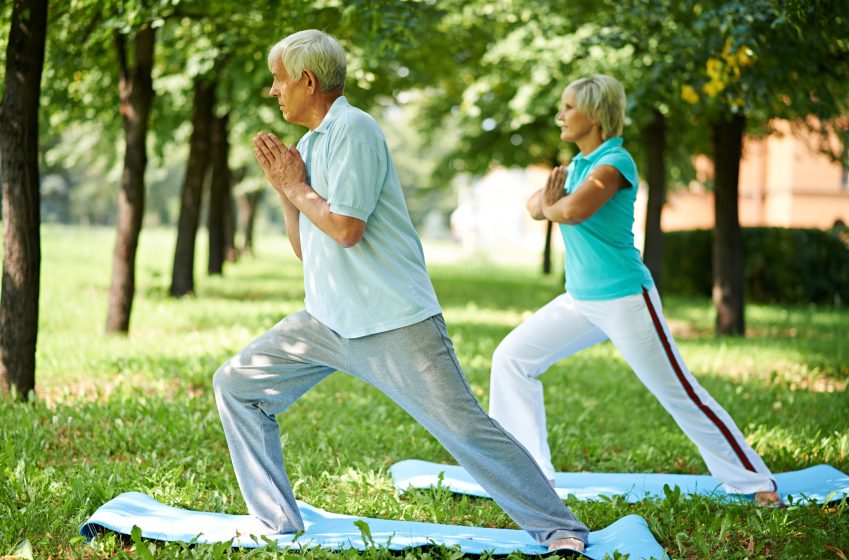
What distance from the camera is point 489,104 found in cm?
1641

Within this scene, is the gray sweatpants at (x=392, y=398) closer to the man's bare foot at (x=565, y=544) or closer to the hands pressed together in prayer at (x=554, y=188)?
the man's bare foot at (x=565, y=544)

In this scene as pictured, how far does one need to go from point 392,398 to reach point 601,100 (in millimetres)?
2147

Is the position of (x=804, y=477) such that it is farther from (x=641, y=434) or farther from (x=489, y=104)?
(x=489, y=104)

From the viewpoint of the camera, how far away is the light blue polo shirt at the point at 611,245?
16.2 ft

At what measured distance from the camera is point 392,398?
12.9ft

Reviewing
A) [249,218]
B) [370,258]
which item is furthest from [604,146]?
[249,218]

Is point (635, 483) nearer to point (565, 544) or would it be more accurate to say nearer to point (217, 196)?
point (565, 544)

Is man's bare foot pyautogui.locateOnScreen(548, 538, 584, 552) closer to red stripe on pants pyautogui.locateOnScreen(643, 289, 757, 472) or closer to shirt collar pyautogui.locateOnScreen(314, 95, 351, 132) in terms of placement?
red stripe on pants pyautogui.locateOnScreen(643, 289, 757, 472)

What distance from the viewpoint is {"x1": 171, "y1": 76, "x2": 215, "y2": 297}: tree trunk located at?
614 inches

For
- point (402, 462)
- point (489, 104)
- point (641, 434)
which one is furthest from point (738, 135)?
point (402, 462)

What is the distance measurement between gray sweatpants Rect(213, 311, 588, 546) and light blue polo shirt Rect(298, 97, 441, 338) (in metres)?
0.08

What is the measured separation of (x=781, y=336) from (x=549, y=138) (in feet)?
28.7

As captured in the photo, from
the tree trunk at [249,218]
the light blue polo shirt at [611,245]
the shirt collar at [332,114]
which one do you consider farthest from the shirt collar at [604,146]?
the tree trunk at [249,218]

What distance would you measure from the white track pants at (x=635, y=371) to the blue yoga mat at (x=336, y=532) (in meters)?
0.70
